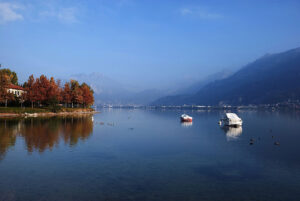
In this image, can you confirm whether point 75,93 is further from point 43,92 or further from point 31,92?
point 31,92

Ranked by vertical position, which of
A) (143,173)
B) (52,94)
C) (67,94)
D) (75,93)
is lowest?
(143,173)

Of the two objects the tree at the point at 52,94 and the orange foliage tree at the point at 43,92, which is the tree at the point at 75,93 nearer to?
the orange foliage tree at the point at 43,92

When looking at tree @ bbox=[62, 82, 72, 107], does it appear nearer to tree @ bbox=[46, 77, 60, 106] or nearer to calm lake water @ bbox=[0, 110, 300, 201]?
tree @ bbox=[46, 77, 60, 106]

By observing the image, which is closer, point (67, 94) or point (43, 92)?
point (43, 92)

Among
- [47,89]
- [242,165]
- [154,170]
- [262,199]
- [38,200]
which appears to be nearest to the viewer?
[38,200]

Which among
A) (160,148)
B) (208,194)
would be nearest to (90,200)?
(208,194)

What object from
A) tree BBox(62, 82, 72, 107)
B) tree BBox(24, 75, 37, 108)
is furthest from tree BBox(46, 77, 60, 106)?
tree BBox(62, 82, 72, 107)

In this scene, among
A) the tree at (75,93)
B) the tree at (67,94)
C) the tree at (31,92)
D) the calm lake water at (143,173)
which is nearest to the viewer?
the calm lake water at (143,173)

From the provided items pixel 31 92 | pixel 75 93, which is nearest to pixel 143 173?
pixel 31 92

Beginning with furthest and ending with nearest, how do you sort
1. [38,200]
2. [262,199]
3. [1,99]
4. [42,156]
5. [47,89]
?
[47,89]
[1,99]
[42,156]
[262,199]
[38,200]

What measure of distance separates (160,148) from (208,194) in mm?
26363

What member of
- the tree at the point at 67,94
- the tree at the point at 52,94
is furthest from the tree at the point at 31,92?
the tree at the point at 67,94

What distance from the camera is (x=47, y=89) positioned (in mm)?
146125

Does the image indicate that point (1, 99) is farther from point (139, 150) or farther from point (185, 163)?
point (185, 163)
